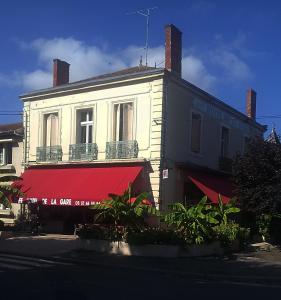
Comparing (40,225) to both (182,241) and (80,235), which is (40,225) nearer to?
(80,235)

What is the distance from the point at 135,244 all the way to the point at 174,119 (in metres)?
7.45

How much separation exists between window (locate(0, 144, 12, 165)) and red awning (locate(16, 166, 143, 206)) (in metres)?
3.25

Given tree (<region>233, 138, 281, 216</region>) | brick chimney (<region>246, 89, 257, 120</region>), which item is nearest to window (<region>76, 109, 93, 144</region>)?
tree (<region>233, 138, 281, 216</region>)

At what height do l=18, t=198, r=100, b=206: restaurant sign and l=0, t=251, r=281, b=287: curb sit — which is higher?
l=18, t=198, r=100, b=206: restaurant sign

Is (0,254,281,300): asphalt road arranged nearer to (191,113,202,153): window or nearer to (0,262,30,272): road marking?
(0,262,30,272): road marking

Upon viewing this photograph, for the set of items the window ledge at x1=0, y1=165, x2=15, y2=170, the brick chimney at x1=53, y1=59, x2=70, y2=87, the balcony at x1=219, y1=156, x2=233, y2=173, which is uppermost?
the brick chimney at x1=53, y1=59, x2=70, y2=87

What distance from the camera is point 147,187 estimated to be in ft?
76.4

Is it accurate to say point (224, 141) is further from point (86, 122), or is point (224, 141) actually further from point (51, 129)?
point (51, 129)

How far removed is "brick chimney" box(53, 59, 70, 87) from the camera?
2919 cm

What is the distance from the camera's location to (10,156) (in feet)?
95.4

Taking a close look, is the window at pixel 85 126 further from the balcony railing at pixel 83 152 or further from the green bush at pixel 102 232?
the green bush at pixel 102 232

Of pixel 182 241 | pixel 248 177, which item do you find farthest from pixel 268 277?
pixel 248 177

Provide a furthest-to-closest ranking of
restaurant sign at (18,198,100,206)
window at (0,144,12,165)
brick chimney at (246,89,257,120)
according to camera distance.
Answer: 1. brick chimney at (246,89,257,120)
2. window at (0,144,12,165)
3. restaurant sign at (18,198,100,206)

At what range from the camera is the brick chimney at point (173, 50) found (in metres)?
24.9
